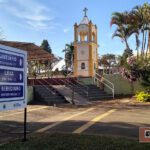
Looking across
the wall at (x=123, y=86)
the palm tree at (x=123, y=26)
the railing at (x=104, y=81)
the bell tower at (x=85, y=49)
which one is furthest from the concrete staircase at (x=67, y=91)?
the palm tree at (x=123, y=26)

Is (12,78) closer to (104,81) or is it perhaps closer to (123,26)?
(104,81)

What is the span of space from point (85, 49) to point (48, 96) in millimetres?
12344

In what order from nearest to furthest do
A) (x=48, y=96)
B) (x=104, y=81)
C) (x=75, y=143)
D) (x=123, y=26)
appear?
(x=75, y=143) < (x=48, y=96) < (x=104, y=81) < (x=123, y=26)

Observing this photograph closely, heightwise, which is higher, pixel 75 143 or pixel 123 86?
pixel 123 86

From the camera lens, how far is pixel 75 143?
32.1ft

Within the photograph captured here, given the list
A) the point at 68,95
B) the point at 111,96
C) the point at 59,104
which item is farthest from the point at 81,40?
Answer: the point at 59,104

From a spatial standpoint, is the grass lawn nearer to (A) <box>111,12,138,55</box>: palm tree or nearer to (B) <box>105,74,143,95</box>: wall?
(B) <box>105,74,143,95</box>: wall

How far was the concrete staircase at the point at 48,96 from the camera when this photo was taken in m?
24.6

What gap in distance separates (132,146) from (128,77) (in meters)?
20.3

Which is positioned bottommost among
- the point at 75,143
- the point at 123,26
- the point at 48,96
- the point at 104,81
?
the point at 75,143

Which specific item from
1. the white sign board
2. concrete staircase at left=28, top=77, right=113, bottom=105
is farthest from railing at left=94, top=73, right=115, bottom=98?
the white sign board

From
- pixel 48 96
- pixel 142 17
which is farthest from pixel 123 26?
pixel 48 96

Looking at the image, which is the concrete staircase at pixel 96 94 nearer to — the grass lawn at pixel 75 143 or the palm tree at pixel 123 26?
the palm tree at pixel 123 26

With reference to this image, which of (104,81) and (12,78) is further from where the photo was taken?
(104,81)
